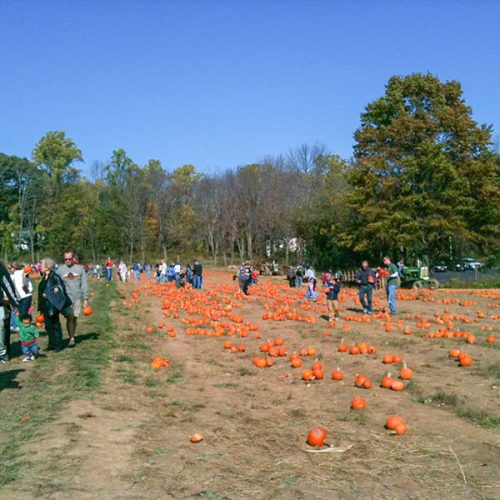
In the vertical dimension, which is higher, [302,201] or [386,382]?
[302,201]

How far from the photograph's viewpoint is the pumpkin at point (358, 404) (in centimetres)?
734

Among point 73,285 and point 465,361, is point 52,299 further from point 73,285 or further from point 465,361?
point 465,361

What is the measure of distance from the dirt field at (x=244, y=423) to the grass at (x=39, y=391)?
3cm

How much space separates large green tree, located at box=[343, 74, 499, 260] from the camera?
35.2 metres

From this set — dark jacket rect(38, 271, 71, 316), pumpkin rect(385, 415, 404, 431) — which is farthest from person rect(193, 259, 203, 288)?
pumpkin rect(385, 415, 404, 431)

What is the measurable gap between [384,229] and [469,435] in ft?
98.7

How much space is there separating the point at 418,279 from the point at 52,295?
25393 millimetres

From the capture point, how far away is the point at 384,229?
35438 mm

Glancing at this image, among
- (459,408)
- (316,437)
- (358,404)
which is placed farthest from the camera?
(358,404)

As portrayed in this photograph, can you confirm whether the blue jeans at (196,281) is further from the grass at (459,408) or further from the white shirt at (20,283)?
the grass at (459,408)

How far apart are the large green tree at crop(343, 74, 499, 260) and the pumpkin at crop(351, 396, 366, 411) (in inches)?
1109

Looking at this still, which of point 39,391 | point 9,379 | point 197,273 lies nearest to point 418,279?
point 197,273

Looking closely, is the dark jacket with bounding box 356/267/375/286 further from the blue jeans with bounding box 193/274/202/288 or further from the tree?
the tree

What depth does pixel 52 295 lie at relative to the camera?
10.9 m
